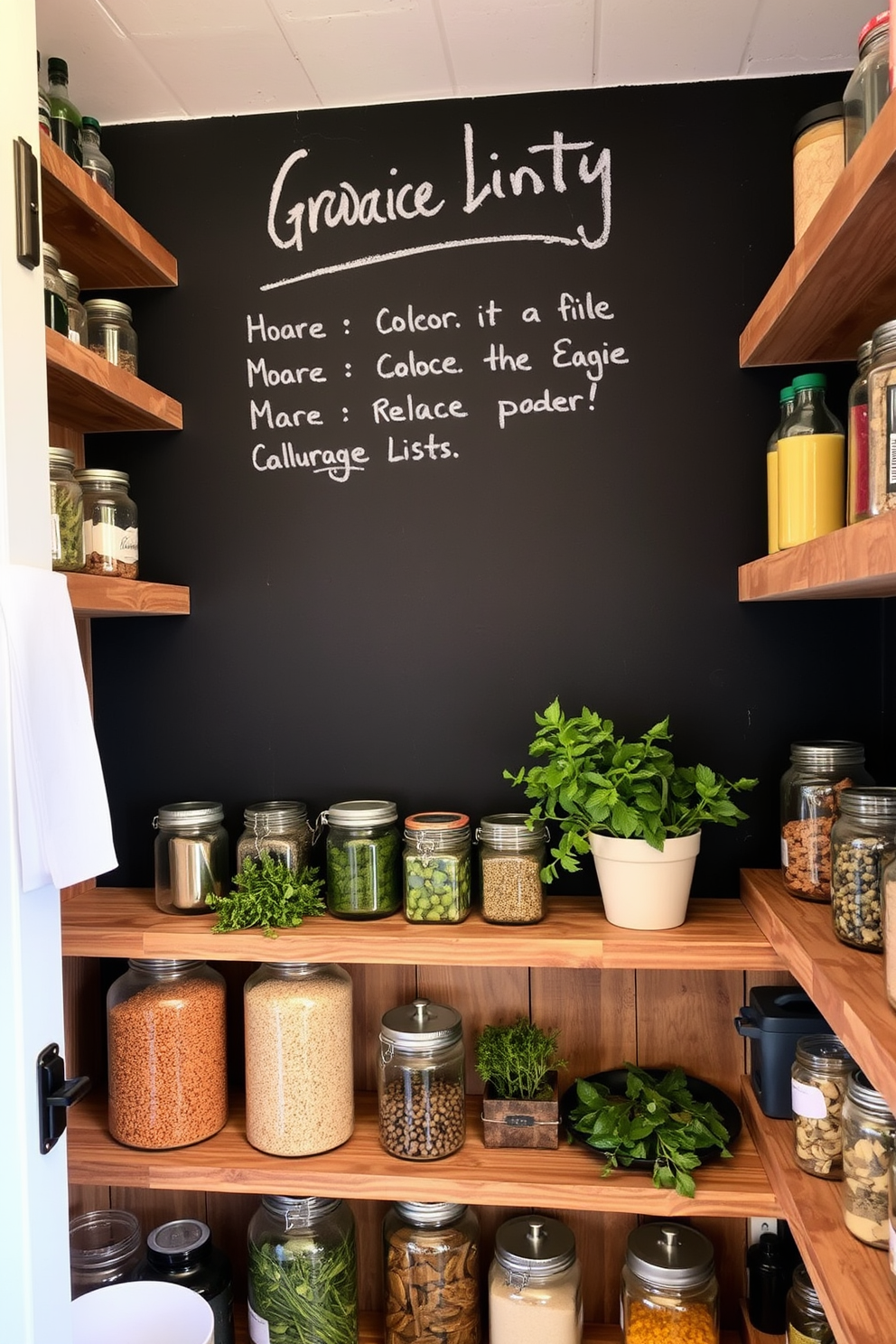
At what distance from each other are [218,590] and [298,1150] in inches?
39.4

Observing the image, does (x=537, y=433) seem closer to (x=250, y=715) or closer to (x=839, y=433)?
(x=839, y=433)

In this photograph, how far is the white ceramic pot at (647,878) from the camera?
1.50 m

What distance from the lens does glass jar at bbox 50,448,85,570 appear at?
137 cm

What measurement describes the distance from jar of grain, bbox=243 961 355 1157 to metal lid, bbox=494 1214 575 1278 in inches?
12.7

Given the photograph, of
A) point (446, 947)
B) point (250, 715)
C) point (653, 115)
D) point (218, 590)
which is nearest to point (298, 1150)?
point (446, 947)

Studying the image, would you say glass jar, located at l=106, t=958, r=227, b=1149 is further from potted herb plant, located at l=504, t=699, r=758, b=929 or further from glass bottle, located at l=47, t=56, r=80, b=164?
glass bottle, located at l=47, t=56, r=80, b=164

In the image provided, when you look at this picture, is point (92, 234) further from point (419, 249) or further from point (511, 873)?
point (511, 873)

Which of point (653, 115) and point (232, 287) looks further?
point (232, 287)

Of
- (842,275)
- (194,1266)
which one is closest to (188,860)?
(194,1266)

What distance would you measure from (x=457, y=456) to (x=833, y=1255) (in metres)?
1.33

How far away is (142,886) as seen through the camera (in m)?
1.88

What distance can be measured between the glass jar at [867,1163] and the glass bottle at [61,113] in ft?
5.83

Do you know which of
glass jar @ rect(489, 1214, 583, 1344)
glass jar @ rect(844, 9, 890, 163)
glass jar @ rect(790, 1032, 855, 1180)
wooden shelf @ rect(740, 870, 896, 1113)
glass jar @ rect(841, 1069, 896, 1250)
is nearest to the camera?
wooden shelf @ rect(740, 870, 896, 1113)

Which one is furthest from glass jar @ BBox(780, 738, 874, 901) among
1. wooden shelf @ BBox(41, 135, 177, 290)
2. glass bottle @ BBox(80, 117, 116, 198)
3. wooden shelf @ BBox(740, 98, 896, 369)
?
glass bottle @ BBox(80, 117, 116, 198)
